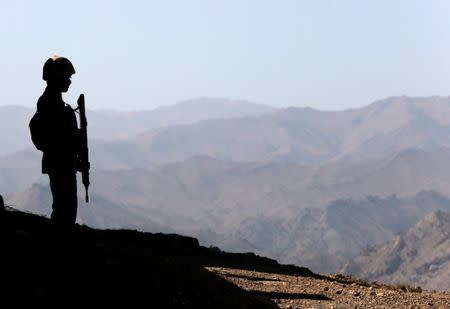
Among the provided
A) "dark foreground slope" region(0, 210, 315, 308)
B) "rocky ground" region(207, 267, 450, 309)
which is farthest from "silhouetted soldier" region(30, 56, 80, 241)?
"rocky ground" region(207, 267, 450, 309)

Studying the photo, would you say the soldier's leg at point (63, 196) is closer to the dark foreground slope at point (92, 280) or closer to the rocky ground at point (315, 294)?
the dark foreground slope at point (92, 280)

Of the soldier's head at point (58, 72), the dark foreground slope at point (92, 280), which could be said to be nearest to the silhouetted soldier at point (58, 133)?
the soldier's head at point (58, 72)

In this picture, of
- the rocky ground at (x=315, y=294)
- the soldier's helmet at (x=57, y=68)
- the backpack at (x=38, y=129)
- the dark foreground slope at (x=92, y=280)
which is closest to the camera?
the dark foreground slope at (x=92, y=280)

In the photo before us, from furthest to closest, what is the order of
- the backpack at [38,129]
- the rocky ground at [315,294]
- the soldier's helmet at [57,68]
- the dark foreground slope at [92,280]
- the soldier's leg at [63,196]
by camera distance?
the rocky ground at [315,294] < the soldier's leg at [63,196] < the backpack at [38,129] < the soldier's helmet at [57,68] < the dark foreground slope at [92,280]

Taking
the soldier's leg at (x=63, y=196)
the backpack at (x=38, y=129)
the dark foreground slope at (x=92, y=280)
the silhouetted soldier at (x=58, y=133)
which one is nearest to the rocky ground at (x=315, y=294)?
the dark foreground slope at (x=92, y=280)

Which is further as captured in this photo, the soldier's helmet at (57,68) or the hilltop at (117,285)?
the soldier's helmet at (57,68)

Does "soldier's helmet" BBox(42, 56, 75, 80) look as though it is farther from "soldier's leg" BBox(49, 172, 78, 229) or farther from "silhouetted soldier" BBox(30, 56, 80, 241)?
"soldier's leg" BBox(49, 172, 78, 229)

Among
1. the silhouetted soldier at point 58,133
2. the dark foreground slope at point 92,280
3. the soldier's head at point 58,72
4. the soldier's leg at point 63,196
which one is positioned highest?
the soldier's head at point 58,72

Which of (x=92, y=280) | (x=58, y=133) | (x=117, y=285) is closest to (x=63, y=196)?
(x=58, y=133)

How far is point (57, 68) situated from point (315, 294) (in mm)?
6995

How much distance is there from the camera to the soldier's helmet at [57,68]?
359 inches

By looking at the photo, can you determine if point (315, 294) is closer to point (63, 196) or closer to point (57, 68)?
point (63, 196)

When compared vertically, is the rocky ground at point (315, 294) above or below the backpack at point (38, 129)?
below

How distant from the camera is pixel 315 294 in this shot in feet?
45.6
